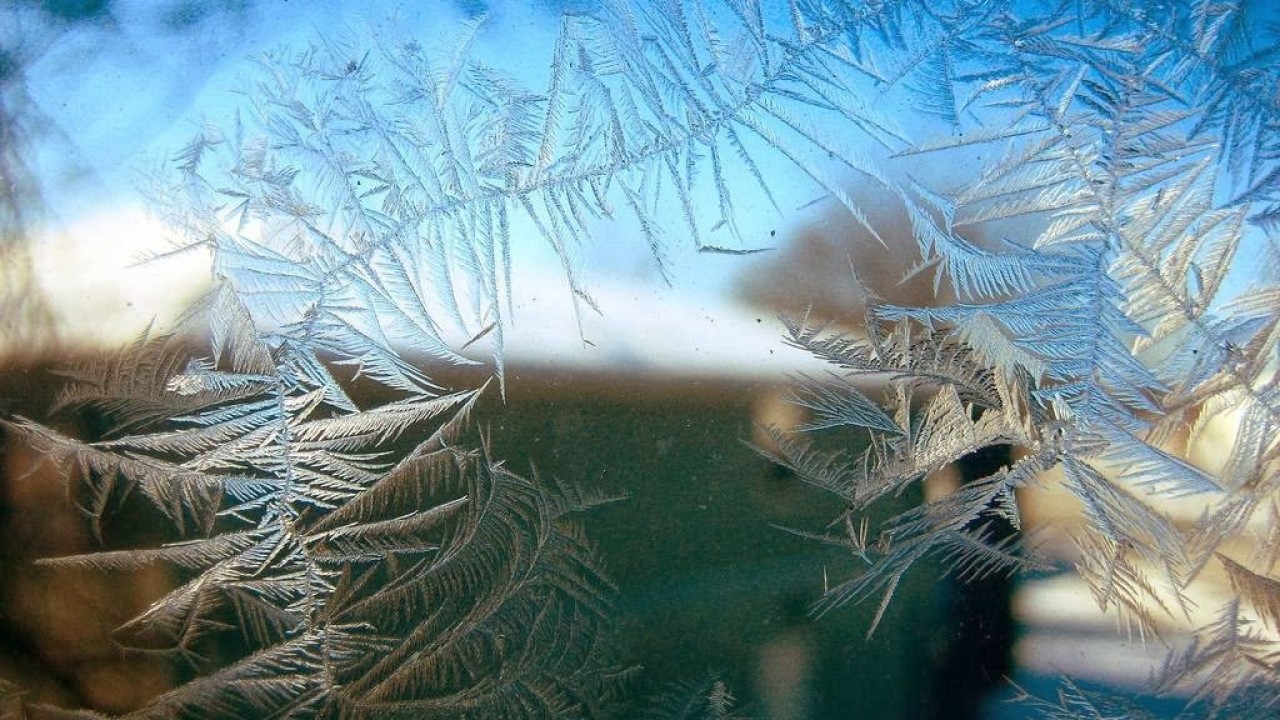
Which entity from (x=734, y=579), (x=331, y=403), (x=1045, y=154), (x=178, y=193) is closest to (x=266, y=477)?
(x=331, y=403)

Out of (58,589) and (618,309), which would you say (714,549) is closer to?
(618,309)

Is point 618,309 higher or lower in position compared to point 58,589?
higher

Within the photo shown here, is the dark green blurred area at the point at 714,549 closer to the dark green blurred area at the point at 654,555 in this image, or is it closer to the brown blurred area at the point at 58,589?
the dark green blurred area at the point at 654,555

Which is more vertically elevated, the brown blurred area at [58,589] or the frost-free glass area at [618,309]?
the frost-free glass area at [618,309]

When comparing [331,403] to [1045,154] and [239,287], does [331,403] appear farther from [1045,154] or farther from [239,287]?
[1045,154]

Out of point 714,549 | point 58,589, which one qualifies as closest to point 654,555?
point 714,549

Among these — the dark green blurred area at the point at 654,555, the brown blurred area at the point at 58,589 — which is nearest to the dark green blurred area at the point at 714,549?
the dark green blurred area at the point at 654,555

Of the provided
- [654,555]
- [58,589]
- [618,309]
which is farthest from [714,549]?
[58,589]

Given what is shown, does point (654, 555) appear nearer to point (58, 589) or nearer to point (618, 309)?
point (618, 309)
